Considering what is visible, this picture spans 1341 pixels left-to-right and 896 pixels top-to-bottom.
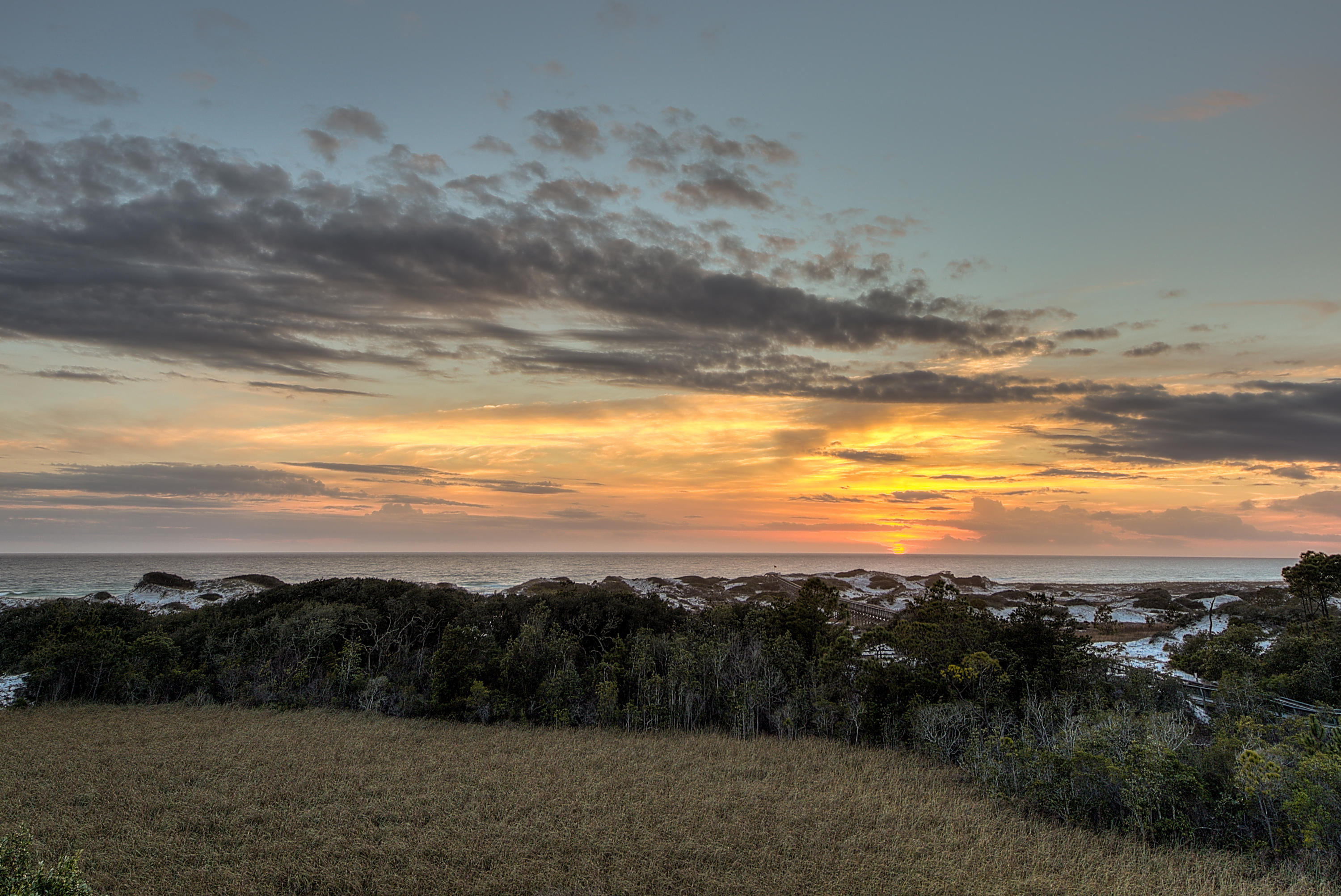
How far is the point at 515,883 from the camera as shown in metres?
9.23

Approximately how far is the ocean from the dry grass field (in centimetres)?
5702

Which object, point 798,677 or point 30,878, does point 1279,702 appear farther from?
point 30,878

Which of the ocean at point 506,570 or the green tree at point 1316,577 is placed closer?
the green tree at point 1316,577

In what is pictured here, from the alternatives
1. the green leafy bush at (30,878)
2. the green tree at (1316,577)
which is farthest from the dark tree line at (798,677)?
the green leafy bush at (30,878)

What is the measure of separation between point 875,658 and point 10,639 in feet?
98.8

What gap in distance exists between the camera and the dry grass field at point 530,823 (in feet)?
31.2

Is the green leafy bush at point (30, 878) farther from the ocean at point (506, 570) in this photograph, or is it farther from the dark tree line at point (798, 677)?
the ocean at point (506, 570)

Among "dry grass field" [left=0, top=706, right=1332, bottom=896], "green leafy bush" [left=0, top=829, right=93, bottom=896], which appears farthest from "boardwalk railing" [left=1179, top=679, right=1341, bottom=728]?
"green leafy bush" [left=0, top=829, right=93, bottom=896]

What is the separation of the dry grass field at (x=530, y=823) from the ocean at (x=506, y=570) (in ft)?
187

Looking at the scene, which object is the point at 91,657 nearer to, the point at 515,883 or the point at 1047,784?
the point at 515,883

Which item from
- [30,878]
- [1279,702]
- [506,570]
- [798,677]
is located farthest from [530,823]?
[506,570]

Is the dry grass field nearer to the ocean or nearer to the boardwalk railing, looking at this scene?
the boardwalk railing

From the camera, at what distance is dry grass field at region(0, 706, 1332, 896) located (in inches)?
374

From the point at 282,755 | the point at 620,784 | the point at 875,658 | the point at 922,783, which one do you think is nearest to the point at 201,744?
the point at 282,755
